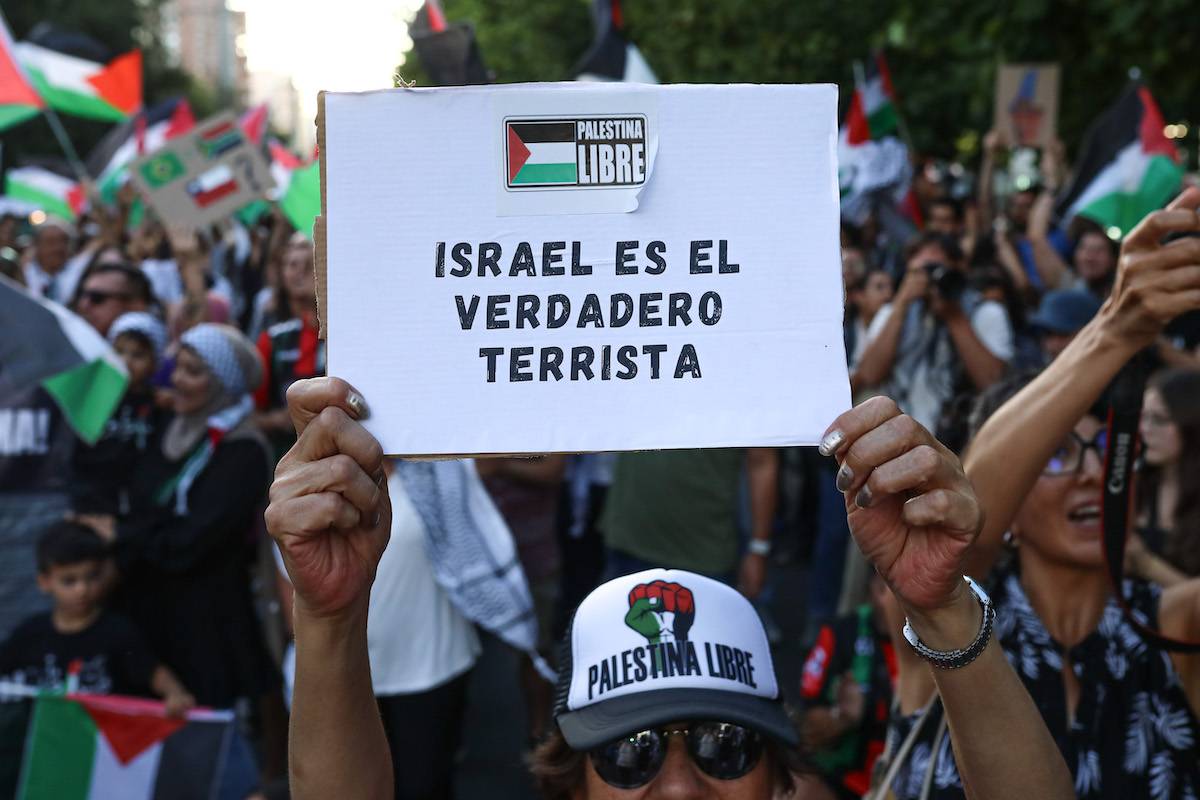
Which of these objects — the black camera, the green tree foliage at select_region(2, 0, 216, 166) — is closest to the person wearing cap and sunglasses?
the black camera

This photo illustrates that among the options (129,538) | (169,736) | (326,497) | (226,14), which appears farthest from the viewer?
(226,14)

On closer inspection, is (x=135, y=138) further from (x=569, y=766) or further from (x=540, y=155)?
(x=540, y=155)

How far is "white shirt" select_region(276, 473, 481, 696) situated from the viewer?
388cm

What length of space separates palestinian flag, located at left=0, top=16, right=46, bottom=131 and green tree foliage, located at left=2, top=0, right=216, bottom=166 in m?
22.1

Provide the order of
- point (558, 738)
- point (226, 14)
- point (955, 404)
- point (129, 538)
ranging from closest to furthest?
point (558, 738), point (955, 404), point (129, 538), point (226, 14)

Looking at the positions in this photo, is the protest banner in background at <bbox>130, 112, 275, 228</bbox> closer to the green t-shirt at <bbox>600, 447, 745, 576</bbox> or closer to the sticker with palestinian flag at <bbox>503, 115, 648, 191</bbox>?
the green t-shirt at <bbox>600, 447, 745, 576</bbox>

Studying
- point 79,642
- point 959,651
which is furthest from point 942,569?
point 79,642

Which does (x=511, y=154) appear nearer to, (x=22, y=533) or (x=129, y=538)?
(x=129, y=538)

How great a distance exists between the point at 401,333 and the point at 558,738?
94cm

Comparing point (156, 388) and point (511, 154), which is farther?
point (156, 388)

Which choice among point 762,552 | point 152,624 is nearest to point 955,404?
point 762,552

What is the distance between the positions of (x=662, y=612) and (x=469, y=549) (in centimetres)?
189

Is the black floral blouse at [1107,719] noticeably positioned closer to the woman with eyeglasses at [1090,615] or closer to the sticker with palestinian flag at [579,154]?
the woman with eyeglasses at [1090,615]

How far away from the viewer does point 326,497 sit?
1.56 meters
